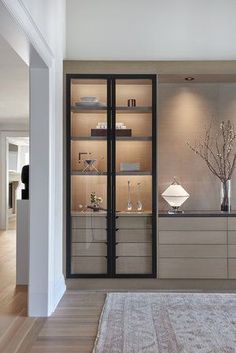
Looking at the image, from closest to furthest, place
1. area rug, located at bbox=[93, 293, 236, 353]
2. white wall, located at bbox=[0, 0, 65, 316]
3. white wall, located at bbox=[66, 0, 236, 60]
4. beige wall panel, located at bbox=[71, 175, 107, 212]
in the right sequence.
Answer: area rug, located at bbox=[93, 293, 236, 353] < white wall, located at bbox=[0, 0, 65, 316] < beige wall panel, located at bbox=[71, 175, 107, 212] < white wall, located at bbox=[66, 0, 236, 60]

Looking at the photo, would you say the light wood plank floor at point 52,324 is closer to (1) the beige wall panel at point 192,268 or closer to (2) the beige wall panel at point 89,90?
(1) the beige wall panel at point 192,268

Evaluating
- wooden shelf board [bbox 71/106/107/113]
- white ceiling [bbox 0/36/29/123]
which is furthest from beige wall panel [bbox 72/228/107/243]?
white ceiling [bbox 0/36/29/123]

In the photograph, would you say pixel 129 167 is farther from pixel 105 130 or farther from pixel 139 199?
pixel 105 130

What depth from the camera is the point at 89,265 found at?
489 cm

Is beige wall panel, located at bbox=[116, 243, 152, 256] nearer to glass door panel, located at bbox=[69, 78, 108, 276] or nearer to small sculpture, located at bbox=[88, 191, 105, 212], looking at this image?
glass door panel, located at bbox=[69, 78, 108, 276]

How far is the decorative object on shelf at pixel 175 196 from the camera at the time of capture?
5086 mm

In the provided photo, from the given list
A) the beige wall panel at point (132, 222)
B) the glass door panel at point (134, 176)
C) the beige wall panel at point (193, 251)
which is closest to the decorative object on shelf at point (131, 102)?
the glass door panel at point (134, 176)

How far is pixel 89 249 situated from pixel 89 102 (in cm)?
164

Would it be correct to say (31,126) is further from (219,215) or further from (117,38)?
(219,215)

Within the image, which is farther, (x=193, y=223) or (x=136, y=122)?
(x=136, y=122)

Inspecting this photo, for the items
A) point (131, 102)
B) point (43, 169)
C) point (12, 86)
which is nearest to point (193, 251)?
point (131, 102)

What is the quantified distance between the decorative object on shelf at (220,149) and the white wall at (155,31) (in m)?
0.90

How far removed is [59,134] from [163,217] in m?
1.44

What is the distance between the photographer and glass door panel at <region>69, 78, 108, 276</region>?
489 centimetres
